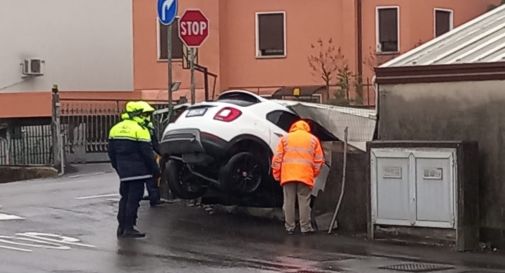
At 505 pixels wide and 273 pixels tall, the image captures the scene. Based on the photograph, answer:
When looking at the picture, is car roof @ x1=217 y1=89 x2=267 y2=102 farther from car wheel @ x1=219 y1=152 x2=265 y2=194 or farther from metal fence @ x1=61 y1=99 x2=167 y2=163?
metal fence @ x1=61 y1=99 x2=167 y2=163

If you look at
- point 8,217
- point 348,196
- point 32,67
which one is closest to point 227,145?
point 348,196

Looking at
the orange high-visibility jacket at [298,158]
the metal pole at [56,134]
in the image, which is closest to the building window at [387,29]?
the metal pole at [56,134]

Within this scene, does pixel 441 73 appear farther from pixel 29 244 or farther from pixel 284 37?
pixel 284 37

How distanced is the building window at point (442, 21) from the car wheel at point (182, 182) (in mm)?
20796

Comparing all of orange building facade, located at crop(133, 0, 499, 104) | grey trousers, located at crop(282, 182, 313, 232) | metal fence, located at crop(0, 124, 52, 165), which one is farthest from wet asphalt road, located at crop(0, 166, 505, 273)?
orange building facade, located at crop(133, 0, 499, 104)

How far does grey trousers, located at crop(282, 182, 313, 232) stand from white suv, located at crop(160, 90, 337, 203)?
57 cm

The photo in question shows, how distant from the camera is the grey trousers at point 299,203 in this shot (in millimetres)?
14703

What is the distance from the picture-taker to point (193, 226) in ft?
50.0

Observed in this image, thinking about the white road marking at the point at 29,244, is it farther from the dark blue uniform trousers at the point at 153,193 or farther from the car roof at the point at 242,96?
the car roof at the point at 242,96

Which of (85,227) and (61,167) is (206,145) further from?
(61,167)

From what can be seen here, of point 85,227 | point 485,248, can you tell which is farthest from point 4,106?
point 485,248

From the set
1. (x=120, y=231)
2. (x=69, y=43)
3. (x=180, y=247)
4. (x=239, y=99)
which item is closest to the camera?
(x=180, y=247)

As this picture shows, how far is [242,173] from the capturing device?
49.1ft

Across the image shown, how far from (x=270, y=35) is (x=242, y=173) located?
70.6 feet
